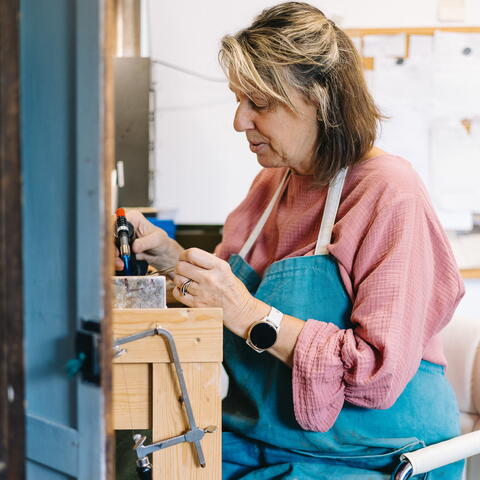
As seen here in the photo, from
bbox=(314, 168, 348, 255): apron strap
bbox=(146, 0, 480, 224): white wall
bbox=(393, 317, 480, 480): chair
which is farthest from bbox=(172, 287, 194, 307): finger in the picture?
bbox=(146, 0, 480, 224): white wall

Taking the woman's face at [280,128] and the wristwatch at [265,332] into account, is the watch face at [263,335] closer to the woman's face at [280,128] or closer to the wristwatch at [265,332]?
the wristwatch at [265,332]

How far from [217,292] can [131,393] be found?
0.20m

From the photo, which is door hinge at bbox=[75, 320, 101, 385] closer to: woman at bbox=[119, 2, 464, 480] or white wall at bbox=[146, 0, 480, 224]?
woman at bbox=[119, 2, 464, 480]

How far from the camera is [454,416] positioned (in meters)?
0.99

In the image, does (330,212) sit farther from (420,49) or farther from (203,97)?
(420,49)

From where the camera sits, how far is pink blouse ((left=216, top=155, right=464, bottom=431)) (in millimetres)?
854

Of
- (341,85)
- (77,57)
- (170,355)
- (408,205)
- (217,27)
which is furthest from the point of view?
(217,27)

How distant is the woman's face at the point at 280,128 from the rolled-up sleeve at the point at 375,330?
20 cm

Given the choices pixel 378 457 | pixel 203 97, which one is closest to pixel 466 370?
pixel 378 457

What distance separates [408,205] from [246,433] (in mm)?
471

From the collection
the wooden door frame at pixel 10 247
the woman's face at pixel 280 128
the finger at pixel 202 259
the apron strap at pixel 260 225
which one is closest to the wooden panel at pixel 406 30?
the apron strap at pixel 260 225

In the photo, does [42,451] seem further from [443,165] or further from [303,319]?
[443,165]

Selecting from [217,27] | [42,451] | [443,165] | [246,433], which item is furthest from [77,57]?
[443,165]

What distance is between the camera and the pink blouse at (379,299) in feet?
2.80
